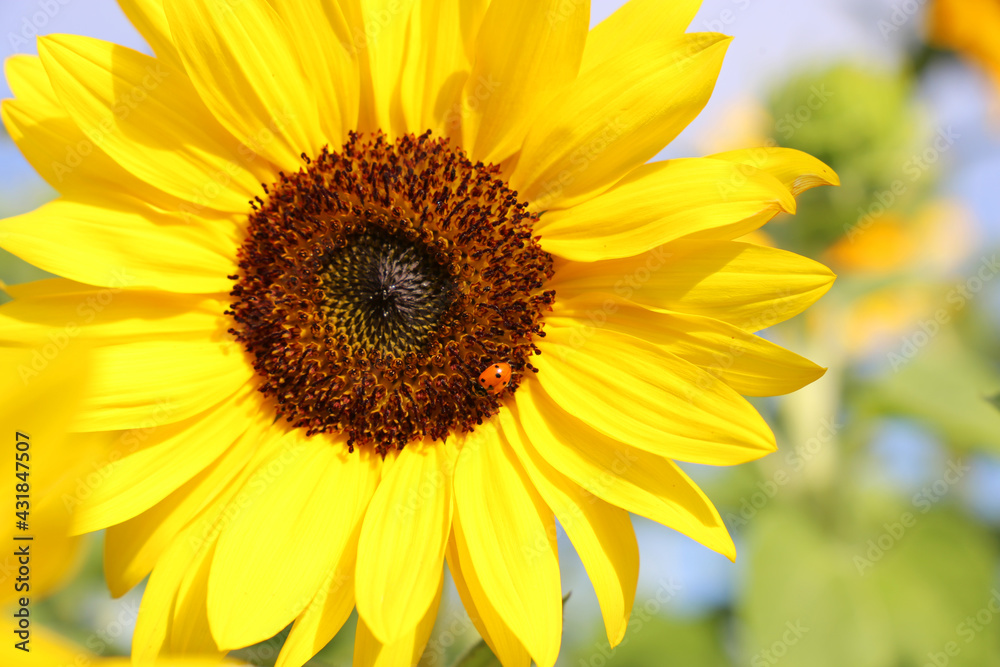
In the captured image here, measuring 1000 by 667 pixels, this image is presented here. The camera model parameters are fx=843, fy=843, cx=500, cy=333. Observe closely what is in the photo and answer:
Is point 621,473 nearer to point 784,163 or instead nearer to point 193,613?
point 784,163

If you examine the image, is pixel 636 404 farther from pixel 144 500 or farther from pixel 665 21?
pixel 144 500

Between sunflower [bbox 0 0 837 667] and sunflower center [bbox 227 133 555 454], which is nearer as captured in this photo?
sunflower [bbox 0 0 837 667]

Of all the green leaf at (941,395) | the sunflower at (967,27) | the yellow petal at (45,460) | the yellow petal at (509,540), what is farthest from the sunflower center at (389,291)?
the sunflower at (967,27)

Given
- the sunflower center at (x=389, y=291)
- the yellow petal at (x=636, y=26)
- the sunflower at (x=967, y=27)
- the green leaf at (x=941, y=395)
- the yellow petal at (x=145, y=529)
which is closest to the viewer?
the yellow petal at (x=636, y=26)

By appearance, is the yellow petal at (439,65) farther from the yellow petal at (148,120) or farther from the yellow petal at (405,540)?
the yellow petal at (405,540)

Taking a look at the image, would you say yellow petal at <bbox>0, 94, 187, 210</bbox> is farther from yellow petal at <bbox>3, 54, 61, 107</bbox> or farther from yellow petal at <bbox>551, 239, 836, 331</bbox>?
yellow petal at <bbox>551, 239, 836, 331</bbox>

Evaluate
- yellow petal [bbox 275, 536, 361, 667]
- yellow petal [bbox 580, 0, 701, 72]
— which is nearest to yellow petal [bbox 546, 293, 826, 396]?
yellow petal [bbox 580, 0, 701, 72]

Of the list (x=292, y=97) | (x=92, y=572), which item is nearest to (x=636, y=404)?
(x=292, y=97)
